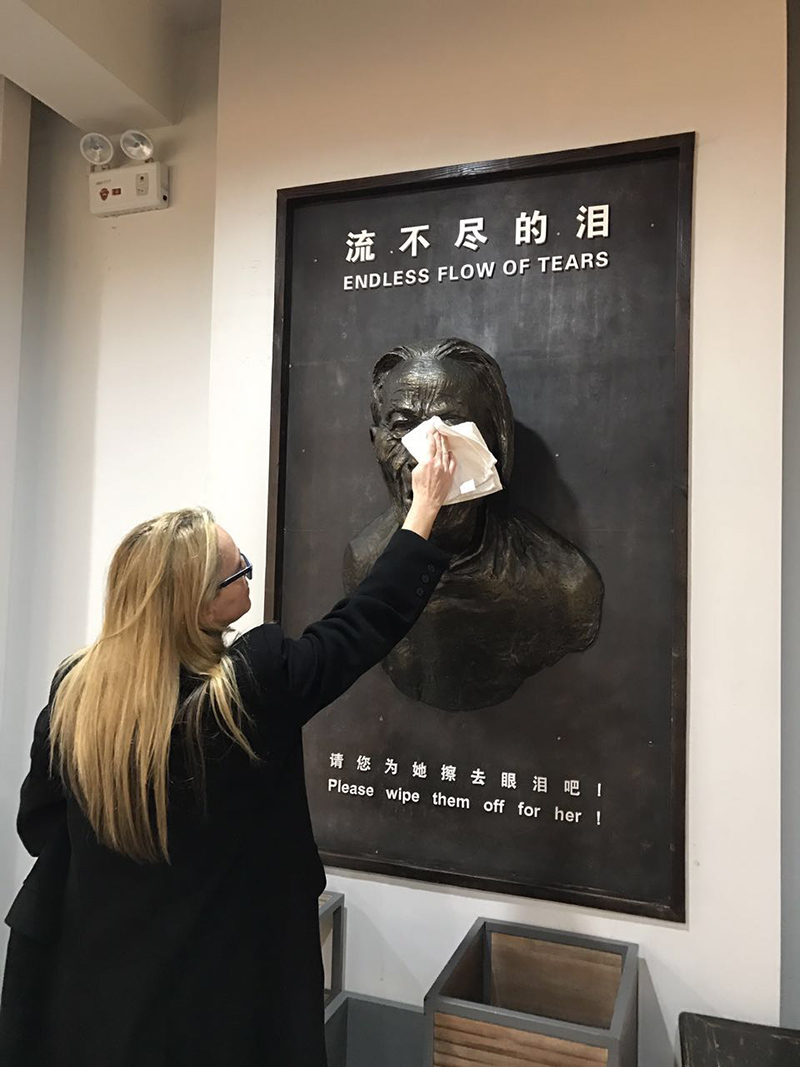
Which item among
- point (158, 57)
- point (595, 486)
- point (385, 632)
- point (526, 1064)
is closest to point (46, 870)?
point (385, 632)

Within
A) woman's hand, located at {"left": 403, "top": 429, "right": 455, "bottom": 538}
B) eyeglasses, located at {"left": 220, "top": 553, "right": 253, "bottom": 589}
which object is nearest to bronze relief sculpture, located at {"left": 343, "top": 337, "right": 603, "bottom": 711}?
woman's hand, located at {"left": 403, "top": 429, "right": 455, "bottom": 538}

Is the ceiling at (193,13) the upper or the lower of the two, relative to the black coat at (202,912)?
upper

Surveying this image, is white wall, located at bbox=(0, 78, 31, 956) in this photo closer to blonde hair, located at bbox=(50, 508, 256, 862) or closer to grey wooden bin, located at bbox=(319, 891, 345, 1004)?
grey wooden bin, located at bbox=(319, 891, 345, 1004)

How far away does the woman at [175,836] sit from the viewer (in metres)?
1.22

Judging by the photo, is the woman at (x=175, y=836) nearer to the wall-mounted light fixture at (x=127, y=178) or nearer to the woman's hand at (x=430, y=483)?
the woman's hand at (x=430, y=483)

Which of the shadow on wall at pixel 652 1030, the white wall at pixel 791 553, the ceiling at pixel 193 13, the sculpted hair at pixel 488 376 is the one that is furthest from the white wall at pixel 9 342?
the white wall at pixel 791 553

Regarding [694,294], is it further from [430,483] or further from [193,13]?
[193,13]

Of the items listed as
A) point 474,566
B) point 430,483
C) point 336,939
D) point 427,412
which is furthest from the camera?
point 336,939

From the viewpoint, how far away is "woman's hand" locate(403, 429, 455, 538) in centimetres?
158

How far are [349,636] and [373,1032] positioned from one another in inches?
48.2

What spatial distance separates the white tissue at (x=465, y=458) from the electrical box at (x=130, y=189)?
1.49 m

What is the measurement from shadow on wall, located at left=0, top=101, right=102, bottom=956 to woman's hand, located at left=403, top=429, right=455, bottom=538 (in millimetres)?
1495

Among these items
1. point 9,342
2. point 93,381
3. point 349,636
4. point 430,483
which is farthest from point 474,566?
point 9,342

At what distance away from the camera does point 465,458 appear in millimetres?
1685
